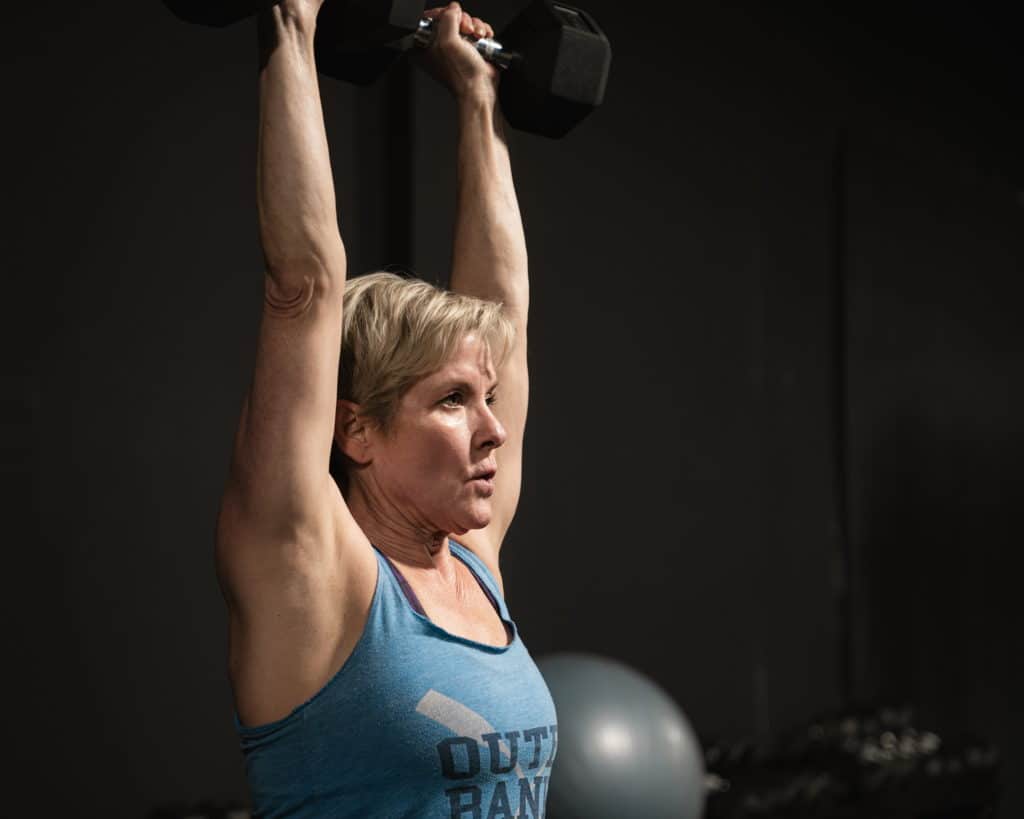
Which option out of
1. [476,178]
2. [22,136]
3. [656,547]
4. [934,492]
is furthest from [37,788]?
[934,492]

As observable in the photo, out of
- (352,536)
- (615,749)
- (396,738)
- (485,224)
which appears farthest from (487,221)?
(615,749)

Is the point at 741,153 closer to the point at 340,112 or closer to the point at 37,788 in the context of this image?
the point at 340,112

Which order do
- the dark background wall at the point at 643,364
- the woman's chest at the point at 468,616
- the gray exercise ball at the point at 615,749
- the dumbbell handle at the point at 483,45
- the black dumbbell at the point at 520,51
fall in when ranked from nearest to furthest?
the woman's chest at the point at 468,616 → the black dumbbell at the point at 520,51 → the dumbbell handle at the point at 483,45 → the gray exercise ball at the point at 615,749 → the dark background wall at the point at 643,364

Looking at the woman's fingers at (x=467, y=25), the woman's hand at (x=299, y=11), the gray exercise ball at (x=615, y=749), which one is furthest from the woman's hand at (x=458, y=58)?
the gray exercise ball at (x=615, y=749)

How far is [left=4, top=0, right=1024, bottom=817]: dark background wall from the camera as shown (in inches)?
104

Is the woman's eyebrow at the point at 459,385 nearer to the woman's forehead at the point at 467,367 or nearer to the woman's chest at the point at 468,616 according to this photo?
the woman's forehead at the point at 467,367

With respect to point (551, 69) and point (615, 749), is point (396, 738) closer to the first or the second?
point (551, 69)

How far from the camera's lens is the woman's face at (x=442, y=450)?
4.40 ft

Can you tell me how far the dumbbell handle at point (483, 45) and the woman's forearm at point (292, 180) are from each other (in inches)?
15.5

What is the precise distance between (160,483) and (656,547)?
1684 millimetres

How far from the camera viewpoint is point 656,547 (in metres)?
3.97

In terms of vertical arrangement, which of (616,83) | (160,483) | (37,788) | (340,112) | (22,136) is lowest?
(37,788)

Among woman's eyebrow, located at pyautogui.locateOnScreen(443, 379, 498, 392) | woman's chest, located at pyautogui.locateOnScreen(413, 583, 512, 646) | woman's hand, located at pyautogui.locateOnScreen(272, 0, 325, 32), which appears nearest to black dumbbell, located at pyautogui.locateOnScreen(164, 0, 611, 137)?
woman's hand, located at pyautogui.locateOnScreen(272, 0, 325, 32)

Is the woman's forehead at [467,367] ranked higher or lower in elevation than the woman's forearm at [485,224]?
lower
